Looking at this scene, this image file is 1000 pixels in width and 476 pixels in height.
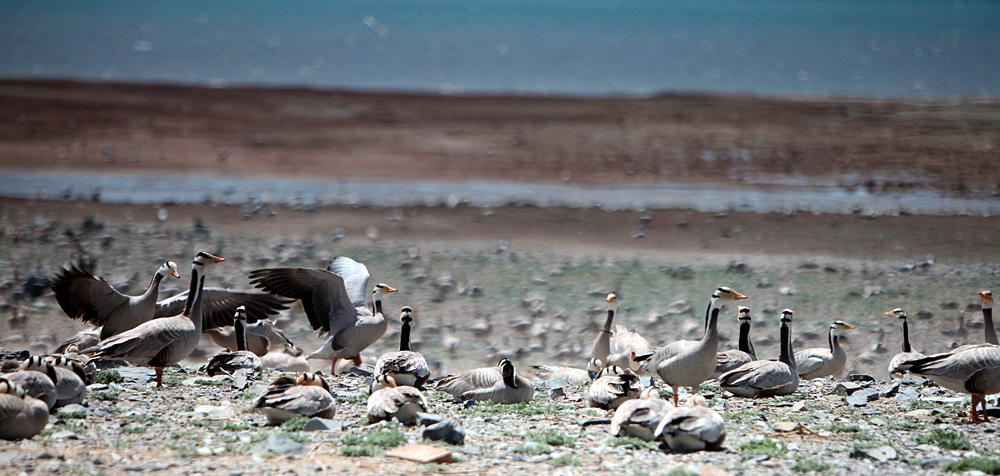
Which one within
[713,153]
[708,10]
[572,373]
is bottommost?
[572,373]

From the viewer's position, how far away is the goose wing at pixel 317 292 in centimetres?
1220

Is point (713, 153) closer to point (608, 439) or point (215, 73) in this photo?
point (608, 439)

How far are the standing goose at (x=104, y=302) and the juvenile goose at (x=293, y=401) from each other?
3.64 meters

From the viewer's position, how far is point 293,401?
828cm

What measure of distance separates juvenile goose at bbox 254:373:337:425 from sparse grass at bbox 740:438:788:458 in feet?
11.5

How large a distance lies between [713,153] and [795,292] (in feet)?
46.7

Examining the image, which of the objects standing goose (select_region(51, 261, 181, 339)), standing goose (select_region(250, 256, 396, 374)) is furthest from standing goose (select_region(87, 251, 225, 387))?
standing goose (select_region(250, 256, 396, 374))

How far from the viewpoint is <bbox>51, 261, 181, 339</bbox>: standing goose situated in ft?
37.8

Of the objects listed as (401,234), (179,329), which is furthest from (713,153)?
(179,329)

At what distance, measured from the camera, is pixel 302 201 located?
24344 mm

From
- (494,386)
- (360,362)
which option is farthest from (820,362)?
(360,362)

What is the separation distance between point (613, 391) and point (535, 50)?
7156 centimetres

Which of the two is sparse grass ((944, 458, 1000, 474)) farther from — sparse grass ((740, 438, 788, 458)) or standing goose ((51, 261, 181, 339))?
standing goose ((51, 261, 181, 339))

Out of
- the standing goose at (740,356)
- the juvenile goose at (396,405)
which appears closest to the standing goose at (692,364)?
the standing goose at (740,356)
